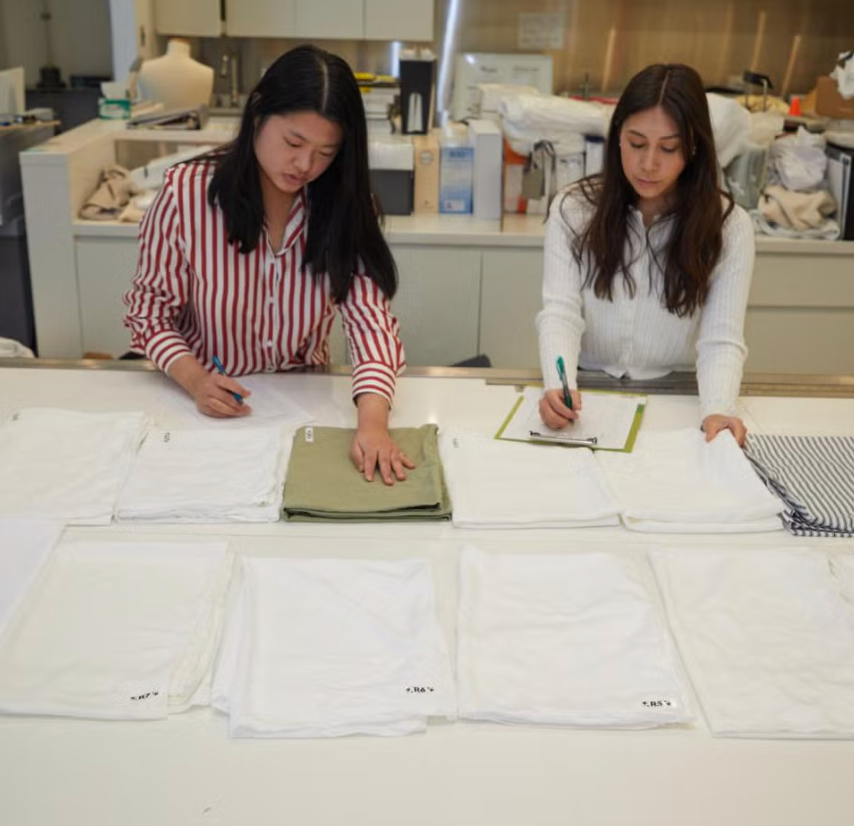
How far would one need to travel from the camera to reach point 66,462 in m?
1.46

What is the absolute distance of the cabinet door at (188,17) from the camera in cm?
475

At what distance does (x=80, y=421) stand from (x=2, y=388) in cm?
25

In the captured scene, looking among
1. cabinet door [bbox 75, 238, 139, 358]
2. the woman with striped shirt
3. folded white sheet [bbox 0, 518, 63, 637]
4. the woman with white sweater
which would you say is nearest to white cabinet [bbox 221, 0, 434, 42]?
cabinet door [bbox 75, 238, 139, 358]

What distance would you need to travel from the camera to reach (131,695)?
1.02 meters

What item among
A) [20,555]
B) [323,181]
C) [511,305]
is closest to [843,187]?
[511,305]

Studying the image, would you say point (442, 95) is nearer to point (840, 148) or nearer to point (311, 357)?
point (840, 148)

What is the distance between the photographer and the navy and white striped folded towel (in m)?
1.38

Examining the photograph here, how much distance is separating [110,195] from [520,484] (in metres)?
2.06

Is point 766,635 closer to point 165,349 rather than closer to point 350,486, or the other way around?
point 350,486

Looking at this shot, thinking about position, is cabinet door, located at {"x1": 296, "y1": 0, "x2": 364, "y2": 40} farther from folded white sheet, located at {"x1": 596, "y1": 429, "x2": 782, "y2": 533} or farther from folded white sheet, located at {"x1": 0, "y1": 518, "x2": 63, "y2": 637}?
folded white sheet, located at {"x1": 0, "y1": 518, "x2": 63, "y2": 637}

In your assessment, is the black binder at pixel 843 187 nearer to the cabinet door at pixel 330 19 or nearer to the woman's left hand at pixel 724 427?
the woman's left hand at pixel 724 427

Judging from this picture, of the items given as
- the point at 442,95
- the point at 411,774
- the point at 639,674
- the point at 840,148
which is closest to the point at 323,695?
the point at 411,774

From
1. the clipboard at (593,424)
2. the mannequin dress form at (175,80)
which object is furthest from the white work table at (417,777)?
the mannequin dress form at (175,80)

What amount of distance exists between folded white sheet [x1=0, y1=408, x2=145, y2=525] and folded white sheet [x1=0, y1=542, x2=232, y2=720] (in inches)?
4.5
